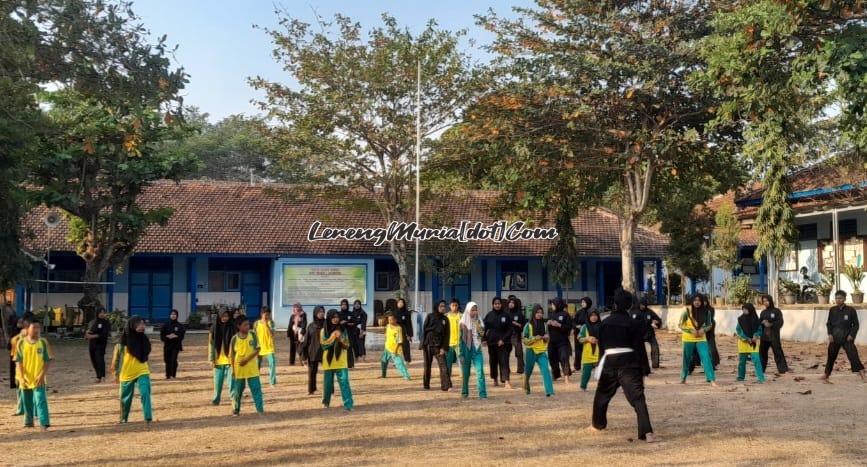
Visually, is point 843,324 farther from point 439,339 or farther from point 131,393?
point 131,393

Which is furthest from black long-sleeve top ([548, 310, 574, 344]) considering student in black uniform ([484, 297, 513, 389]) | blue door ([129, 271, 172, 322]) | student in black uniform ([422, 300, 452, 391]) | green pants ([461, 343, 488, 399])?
blue door ([129, 271, 172, 322])

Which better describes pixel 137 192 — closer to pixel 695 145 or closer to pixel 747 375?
pixel 695 145

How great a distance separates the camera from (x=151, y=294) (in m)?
33.7

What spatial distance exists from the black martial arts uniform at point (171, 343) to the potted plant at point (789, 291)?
20.5 metres

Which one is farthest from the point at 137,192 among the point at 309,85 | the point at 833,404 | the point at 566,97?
the point at 833,404

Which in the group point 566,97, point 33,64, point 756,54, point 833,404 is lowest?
point 833,404

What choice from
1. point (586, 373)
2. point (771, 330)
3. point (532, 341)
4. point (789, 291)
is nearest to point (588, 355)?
point (586, 373)

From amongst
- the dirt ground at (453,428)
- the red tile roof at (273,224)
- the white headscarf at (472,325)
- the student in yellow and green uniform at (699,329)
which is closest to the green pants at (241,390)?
the dirt ground at (453,428)

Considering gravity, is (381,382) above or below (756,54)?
below

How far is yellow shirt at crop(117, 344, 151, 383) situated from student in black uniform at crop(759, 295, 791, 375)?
10.2 metres

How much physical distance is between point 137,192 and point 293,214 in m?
8.53

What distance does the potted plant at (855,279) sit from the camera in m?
25.9

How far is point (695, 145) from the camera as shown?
86.7ft

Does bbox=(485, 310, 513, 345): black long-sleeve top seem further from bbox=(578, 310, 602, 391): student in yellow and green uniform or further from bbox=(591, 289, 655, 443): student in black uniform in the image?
bbox=(591, 289, 655, 443): student in black uniform
